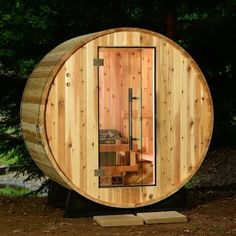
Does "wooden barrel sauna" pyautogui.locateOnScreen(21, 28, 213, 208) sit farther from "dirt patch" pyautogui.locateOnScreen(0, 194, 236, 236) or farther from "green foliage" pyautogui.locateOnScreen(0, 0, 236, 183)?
"green foliage" pyautogui.locateOnScreen(0, 0, 236, 183)

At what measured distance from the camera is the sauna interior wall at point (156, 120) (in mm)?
9242

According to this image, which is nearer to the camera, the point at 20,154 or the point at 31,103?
the point at 31,103

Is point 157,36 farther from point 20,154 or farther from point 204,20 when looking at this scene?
point 20,154

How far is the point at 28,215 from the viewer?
9734 millimetres

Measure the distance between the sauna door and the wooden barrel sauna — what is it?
1cm

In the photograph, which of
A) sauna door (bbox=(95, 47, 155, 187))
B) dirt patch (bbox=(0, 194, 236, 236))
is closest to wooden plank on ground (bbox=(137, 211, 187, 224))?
dirt patch (bbox=(0, 194, 236, 236))

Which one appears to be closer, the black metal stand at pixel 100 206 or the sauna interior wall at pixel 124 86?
the black metal stand at pixel 100 206

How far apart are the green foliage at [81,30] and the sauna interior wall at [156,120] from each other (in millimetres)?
2861

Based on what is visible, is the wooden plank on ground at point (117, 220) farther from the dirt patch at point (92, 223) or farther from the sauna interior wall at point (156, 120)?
the sauna interior wall at point (156, 120)

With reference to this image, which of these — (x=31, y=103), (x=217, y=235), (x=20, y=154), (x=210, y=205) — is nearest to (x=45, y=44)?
(x=20, y=154)

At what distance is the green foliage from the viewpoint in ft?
40.9

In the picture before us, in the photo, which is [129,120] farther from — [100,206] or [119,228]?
[119,228]

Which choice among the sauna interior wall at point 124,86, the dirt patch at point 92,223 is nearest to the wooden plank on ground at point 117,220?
the dirt patch at point 92,223

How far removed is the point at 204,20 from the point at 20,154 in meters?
3.89
